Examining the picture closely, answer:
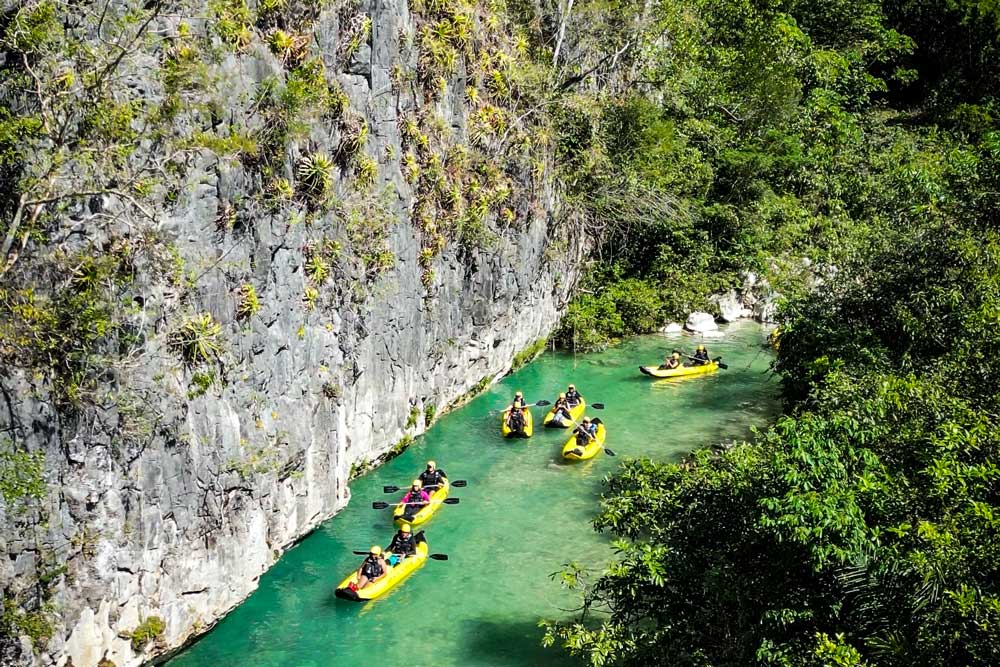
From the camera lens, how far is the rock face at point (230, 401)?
34.1 ft

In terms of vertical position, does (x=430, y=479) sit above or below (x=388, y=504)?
above

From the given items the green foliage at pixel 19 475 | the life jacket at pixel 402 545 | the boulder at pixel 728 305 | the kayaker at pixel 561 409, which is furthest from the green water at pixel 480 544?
the boulder at pixel 728 305

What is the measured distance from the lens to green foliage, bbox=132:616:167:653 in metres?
11.2

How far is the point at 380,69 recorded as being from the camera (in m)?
16.1

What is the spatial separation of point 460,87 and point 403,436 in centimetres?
738

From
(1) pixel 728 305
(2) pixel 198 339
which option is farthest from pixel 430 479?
(1) pixel 728 305

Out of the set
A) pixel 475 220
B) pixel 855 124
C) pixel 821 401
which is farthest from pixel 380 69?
pixel 855 124

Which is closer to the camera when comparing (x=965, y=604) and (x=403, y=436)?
(x=965, y=604)

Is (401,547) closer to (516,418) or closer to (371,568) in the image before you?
(371,568)

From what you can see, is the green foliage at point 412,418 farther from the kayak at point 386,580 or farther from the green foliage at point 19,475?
the green foliage at point 19,475

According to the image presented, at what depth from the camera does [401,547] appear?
46.7 ft

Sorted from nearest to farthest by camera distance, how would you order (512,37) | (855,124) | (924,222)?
(924,222) < (512,37) < (855,124)

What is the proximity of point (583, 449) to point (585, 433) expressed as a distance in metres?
0.40

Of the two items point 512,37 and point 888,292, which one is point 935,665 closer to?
point 888,292
